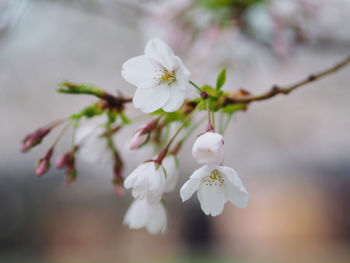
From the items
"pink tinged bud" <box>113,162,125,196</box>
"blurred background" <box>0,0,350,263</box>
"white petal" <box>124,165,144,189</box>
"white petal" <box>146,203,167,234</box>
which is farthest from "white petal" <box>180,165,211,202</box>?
"blurred background" <box>0,0,350,263</box>

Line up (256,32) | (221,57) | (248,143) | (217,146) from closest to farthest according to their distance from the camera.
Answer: (217,146) < (256,32) < (221,57) < (248,143)

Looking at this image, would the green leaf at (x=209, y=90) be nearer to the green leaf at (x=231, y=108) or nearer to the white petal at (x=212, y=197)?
the green leaf at (x=231, y=108)

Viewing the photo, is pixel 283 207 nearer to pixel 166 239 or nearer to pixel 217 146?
pixel 166 239

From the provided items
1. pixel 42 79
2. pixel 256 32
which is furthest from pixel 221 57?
pixel 42 79

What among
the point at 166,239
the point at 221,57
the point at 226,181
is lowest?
the point at 226,181

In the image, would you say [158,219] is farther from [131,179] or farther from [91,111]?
[91,111]

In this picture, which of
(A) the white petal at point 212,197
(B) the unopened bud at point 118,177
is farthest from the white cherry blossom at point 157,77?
(B) the unopened bud at point 118,177
